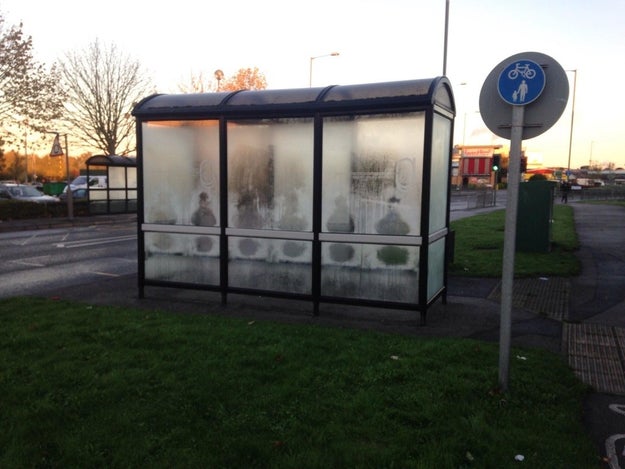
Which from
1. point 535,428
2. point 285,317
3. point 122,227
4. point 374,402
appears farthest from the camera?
point 122,227

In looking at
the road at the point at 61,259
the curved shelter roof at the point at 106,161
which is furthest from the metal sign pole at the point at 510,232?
the curved shelter roof at the point at 106,161

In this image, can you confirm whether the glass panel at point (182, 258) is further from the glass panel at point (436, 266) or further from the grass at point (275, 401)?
the glass panel at point (436, 266)

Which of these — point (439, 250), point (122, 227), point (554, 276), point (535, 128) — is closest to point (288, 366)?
point (535, 128)

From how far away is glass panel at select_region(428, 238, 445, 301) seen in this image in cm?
643

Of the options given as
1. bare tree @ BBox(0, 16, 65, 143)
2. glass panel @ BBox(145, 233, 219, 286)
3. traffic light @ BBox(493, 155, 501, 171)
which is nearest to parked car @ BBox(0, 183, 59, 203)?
bare tree @ BBox(0, 16, 65, 143)

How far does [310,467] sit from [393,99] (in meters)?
4.27

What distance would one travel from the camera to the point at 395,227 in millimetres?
6301

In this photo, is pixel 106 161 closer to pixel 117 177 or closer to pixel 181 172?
pixel 117 177

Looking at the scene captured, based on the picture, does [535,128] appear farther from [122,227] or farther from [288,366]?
[122,227]

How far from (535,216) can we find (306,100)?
7.47 m

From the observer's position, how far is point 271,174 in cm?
692

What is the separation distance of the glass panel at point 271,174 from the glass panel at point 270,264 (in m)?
0.24

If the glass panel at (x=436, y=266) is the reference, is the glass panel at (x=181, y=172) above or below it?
above

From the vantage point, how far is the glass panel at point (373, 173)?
20.2 ft
